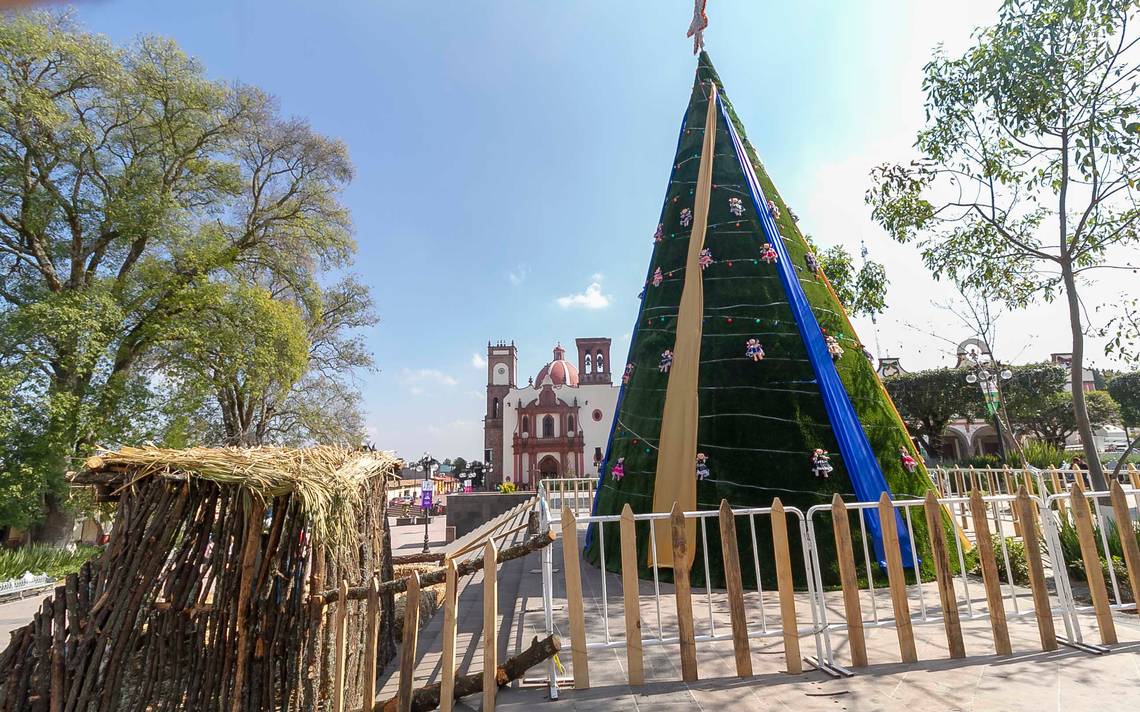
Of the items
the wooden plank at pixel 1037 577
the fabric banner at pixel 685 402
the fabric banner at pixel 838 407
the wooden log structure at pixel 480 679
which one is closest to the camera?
the wooden log structure at pixel 480 679

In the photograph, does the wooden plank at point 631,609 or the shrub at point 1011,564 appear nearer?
the wooden plank at point 631,609

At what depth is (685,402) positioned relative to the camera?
6.71 m

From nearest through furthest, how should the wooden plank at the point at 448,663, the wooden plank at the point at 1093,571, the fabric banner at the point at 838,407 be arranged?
the wooden plank at the point at 448,663 < the wooden plank at the point at 1093,571 < the fabric banner at the point at 838,407

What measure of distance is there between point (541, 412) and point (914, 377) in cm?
2989

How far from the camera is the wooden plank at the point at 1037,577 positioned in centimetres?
378

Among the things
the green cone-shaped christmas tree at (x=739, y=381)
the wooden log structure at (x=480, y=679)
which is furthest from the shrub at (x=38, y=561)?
the green cone-shaped christmas tree at (x=739, y=381)

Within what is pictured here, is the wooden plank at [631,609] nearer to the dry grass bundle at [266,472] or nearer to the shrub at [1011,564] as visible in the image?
the dry grass bundle at [266,472]

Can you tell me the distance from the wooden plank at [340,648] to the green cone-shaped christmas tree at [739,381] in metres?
3.67

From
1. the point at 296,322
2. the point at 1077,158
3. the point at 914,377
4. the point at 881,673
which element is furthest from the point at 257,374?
the point at 914,377

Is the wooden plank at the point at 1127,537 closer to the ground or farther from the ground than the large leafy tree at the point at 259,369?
closer to the ground

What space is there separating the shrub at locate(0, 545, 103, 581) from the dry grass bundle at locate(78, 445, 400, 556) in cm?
1231

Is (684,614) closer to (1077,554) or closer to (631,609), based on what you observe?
(631,609)

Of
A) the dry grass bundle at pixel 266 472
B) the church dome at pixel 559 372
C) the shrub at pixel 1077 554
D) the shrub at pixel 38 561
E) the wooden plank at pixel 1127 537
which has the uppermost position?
the church dome at pixel 559 372

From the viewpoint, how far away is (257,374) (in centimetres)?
1552
